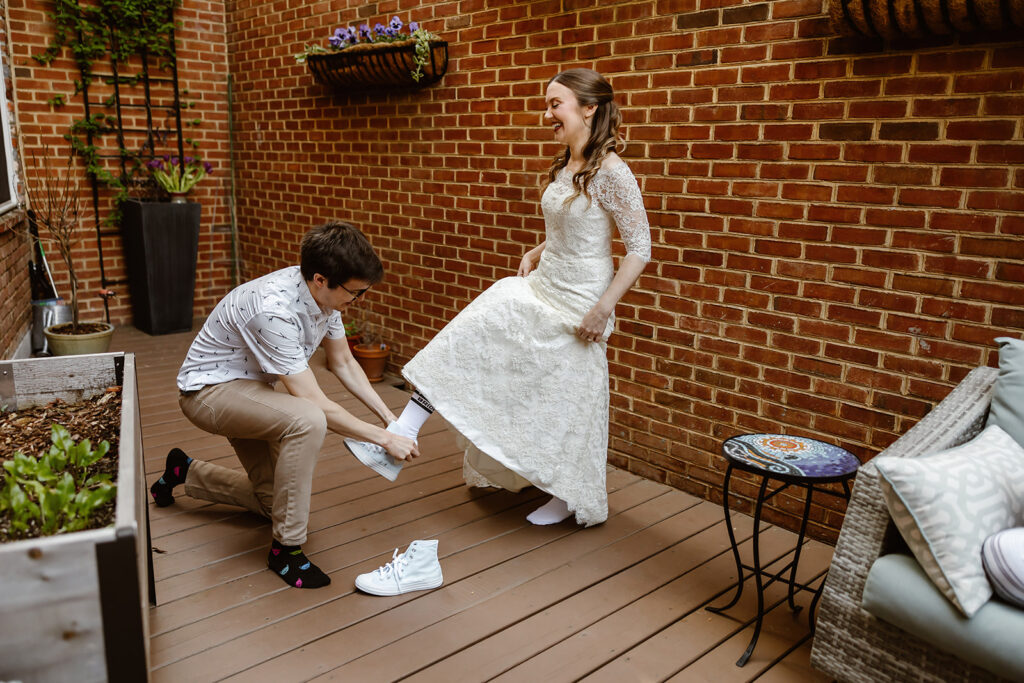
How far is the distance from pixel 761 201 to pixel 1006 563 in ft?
5.02

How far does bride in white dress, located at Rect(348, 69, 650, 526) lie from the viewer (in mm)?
2643

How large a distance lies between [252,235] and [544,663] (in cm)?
470

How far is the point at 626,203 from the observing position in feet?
8.36

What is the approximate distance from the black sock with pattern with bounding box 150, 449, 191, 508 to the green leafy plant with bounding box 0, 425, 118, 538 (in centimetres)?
107

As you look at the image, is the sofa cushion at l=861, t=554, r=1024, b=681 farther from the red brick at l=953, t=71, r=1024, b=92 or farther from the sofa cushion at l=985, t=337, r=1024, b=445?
the red brick at l=953, t=71, r=1024, b=92

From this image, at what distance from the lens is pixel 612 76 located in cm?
324

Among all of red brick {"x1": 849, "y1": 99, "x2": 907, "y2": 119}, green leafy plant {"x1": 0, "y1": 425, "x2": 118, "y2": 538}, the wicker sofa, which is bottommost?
the wicker sofa

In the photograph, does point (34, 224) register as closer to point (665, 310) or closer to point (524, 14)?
point (524, 14)

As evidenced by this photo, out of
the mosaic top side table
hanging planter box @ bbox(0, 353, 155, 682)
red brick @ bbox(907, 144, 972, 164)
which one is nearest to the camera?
hanging planter box @ bbox(0, 353, 155, 682)

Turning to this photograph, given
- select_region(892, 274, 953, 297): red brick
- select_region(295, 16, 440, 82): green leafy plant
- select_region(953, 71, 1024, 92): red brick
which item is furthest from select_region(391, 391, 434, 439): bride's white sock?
select_region(295, 16, 440, 82): green leafy plant

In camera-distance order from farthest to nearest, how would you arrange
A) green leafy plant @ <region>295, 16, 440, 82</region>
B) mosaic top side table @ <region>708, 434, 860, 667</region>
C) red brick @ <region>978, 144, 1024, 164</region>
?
green leafy plant @ <region>295, 16, 440, 82</region> → red brick @ <region>978, 144, 1024, 164</region> → mosaic top side table @ <region>708, 434, 860, 667</region>

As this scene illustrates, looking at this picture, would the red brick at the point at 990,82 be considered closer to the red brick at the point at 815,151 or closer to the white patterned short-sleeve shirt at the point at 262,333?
the red brick at the point at 815,151

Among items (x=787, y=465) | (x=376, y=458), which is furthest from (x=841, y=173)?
(x=376, y=458)

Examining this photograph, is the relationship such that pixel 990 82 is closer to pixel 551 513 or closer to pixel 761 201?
pixel 761 201
